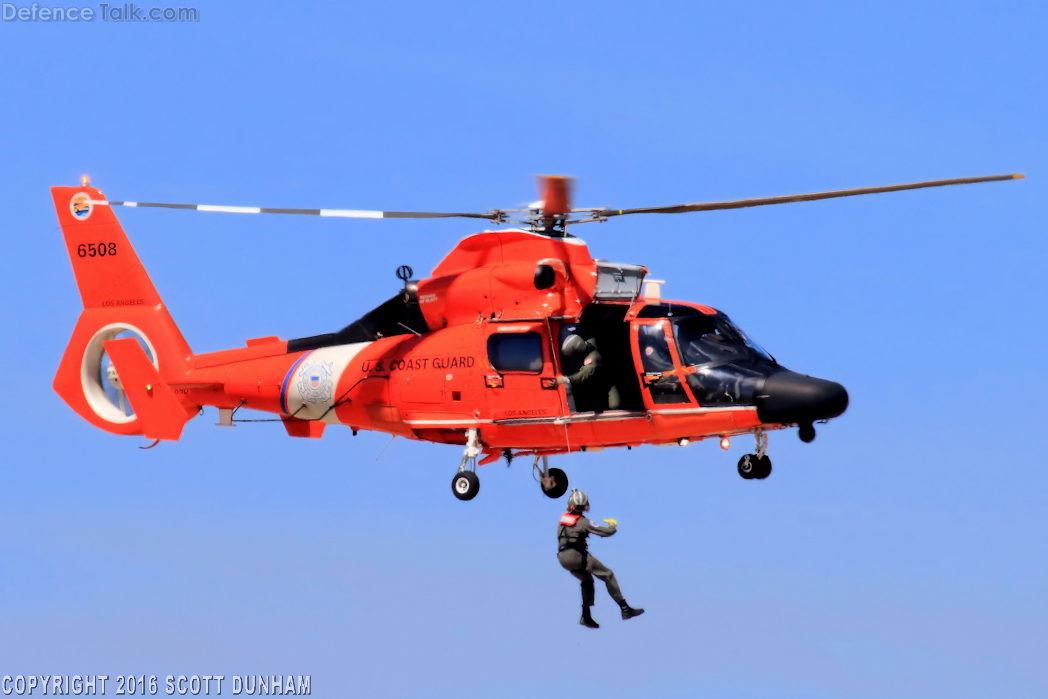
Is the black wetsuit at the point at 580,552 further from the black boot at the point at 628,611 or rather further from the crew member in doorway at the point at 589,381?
the crew member in doorway at the point at 589,381

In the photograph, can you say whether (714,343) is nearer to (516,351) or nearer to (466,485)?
(516,351)

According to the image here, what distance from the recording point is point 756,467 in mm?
17547

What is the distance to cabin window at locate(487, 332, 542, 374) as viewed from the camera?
61.2 ft

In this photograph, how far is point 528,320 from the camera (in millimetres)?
18641

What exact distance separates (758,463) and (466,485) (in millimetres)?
3712

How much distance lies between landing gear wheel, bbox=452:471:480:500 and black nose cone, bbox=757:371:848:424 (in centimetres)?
382

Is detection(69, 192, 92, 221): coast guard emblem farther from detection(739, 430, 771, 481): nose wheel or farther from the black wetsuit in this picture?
detection(739, 430, 771, 481): nose wheel

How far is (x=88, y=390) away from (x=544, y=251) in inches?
305

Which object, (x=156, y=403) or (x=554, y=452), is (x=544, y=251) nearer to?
(x=554, y=452)

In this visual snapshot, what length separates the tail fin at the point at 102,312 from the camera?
2188cm

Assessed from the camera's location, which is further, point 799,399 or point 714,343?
point 714,343

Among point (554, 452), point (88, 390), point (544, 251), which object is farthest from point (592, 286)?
point (88, 390)

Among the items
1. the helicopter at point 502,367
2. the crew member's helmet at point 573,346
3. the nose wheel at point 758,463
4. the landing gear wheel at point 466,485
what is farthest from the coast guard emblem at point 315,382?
the nose wheel at point 758,463

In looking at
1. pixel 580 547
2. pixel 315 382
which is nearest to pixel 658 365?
pixel 580 547
